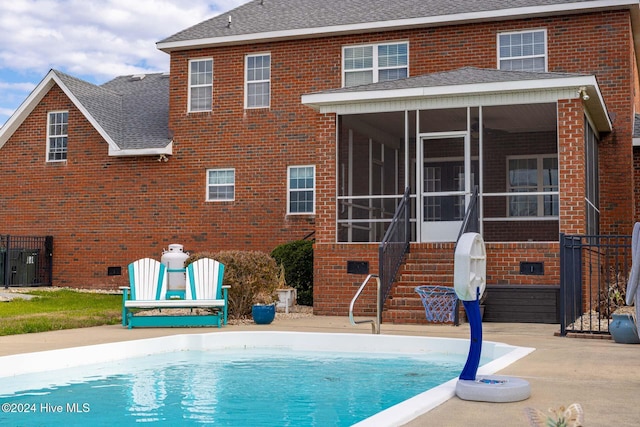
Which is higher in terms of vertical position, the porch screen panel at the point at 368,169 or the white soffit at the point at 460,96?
the white soffit at the point at 460,96

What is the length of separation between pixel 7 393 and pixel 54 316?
6079 millimetres

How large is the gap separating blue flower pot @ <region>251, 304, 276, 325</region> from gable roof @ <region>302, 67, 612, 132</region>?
4387 mm

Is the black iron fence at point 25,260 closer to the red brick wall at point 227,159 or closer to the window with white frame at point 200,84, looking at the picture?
the red brick wall at point 227,159

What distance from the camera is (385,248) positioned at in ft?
43.2

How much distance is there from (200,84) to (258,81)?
1.70 metres

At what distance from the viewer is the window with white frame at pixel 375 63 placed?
1928 centimetres

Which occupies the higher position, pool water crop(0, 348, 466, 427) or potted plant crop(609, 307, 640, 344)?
potted plant crop(609, 307, 640, 344)

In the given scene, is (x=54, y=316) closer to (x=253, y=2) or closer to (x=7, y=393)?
(x=7, y=393)

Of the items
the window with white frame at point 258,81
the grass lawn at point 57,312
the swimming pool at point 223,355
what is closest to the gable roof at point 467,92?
the window with white frame at point 258,81

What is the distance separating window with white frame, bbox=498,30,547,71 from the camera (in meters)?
18.2

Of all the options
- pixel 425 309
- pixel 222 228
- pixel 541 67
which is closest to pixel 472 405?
pixel 425 309

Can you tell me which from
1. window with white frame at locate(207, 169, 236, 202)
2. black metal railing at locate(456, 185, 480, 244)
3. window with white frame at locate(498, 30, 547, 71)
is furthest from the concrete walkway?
window with white frame at locate(498, 30, 547, 71)

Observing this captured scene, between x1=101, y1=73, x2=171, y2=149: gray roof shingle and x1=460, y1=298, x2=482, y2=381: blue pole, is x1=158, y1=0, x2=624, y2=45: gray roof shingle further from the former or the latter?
x1=460, y1=298, x2=482, y2=381: blue pole

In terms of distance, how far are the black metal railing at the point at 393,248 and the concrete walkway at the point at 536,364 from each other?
884mm
